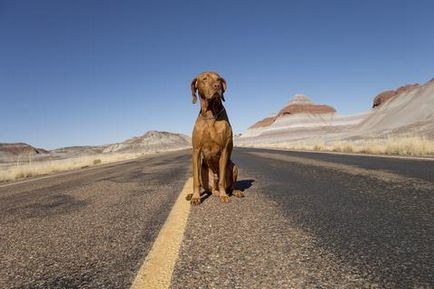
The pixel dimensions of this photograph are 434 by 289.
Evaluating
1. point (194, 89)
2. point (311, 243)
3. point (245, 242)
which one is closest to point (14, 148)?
point (194, 89)

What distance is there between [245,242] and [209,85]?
257 centimetres

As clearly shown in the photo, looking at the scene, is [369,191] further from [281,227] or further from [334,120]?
[334,120]

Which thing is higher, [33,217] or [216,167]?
[216,167]

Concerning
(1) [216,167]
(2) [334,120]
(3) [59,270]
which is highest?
(2) [334,120]

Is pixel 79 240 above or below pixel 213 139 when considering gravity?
below

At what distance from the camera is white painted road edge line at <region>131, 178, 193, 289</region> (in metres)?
1.90

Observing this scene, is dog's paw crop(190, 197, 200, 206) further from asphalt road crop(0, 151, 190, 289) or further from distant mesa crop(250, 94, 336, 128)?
Answer: distant mesa crop(250, 94, 336, 128)

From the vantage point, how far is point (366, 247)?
240 cm

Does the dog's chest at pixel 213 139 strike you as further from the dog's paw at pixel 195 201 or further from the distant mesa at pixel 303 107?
the distant mesa at pixel 303 107

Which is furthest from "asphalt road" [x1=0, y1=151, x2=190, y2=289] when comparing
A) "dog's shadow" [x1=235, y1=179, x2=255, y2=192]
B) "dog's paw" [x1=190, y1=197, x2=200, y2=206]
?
"dog's shadow" [x1=235, y1=179, x2=255, y2=192]

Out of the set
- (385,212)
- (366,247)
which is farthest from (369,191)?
(366,247)

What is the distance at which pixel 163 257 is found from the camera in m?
2.32

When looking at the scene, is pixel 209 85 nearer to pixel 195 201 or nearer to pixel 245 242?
pixel 195 201

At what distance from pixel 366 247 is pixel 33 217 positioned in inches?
139
